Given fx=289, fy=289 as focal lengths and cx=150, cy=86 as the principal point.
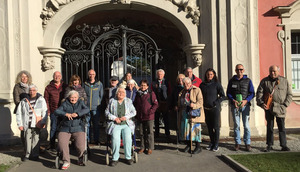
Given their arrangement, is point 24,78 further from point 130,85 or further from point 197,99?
point 197,99

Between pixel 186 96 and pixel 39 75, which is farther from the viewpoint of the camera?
pixel 39 75

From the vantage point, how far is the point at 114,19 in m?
11.1

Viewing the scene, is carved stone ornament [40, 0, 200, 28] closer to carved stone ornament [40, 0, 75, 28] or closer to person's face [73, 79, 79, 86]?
carved stone ornament [40, 0, 75, 28]

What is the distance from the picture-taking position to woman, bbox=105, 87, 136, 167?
202 inches

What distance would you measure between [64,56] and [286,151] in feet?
20.3

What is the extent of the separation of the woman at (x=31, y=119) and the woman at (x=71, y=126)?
0.61 m

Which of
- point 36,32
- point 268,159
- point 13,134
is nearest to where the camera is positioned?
point 268,159

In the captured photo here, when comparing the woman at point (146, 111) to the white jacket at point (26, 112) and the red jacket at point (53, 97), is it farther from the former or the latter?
the white jacket at point (26, 112)

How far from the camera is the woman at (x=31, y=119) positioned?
549 cm

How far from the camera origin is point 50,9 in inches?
310

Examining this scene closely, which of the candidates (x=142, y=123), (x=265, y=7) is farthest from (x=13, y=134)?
(x=265, y=7)

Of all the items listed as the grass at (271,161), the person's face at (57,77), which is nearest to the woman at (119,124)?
the person's face at (57,77)

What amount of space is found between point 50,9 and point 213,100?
16.6 ft

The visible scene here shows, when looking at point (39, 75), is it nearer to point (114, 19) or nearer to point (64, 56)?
point (64, 56)
